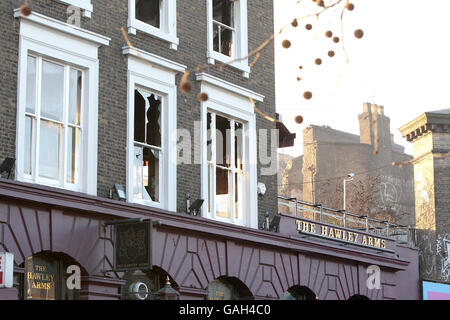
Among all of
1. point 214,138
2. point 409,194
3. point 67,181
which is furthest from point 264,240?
point 409,194

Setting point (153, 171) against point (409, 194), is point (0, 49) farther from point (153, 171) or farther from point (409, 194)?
point (409, 194)

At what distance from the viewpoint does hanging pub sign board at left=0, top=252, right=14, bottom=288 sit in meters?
16.0

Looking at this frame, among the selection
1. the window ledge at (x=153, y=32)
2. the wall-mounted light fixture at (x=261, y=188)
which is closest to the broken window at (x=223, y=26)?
the window ledge at (x=153, y=32)

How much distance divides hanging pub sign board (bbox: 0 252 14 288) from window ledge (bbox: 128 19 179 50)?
583 centimetres

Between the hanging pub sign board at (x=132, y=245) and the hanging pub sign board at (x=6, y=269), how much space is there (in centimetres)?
255

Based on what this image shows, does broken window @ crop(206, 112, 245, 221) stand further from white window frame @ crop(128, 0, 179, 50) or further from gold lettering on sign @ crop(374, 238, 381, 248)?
gold lettering on sign @ crop(374, 238, 381, 248)

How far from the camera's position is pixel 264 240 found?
2238cm

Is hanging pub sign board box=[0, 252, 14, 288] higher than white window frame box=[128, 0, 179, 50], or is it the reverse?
white window frame box=[128, 0, 179, 50]

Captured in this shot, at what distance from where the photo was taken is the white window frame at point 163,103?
19.7 metres

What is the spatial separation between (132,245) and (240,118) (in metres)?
5.50

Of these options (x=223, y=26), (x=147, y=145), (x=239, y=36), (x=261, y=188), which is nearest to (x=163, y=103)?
(x=147, y=145)

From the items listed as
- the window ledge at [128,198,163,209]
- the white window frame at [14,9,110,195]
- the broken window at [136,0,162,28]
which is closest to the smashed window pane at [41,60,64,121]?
the white window frame at [14,9,110,195]
